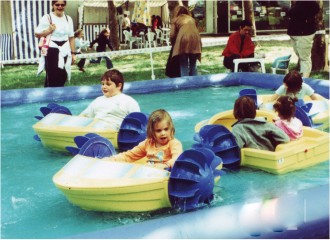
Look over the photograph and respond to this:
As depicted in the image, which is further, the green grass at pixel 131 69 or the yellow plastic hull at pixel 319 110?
the green grass at pixel 131 69

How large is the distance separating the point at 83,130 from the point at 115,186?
171 centimetres

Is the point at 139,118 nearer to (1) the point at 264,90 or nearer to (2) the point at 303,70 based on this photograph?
(1) the point at 264,90

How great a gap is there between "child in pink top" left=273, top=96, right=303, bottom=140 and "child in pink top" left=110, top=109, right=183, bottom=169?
1.18m

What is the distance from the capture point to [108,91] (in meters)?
5.29

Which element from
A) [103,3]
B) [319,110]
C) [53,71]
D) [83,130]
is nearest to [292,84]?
[319,110]

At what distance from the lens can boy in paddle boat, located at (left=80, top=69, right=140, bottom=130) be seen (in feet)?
17.3

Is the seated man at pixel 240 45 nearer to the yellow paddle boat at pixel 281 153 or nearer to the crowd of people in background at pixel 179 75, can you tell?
the crowd of people in background at pixel 179 75

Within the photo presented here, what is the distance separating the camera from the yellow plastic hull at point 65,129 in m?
5.21

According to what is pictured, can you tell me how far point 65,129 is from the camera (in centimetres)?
525

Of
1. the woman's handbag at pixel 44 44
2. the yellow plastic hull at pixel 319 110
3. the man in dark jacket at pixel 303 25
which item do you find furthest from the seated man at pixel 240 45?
the yellow plastic hull at pixel 319 110

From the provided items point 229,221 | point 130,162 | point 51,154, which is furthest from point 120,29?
point 229,221

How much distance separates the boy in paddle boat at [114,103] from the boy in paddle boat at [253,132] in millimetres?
1111

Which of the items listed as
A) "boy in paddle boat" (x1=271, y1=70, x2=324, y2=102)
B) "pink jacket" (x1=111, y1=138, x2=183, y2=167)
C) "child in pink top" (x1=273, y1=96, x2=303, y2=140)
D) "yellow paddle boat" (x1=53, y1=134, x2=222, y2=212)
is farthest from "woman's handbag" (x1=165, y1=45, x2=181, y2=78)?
"yellow paddle boat" (x1=53, y1=134, x2=222, y2=212)

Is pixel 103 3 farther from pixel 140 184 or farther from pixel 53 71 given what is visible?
pixel 140 184
